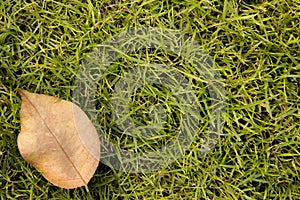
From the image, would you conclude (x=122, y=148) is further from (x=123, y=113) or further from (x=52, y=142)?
(x=52, y=142)

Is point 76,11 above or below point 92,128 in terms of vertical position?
above

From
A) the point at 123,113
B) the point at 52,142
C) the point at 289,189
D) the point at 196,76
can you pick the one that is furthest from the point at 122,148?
the point at 289,189

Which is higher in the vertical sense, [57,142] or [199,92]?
[199,92]

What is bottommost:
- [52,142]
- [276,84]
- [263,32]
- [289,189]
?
[289,189]
